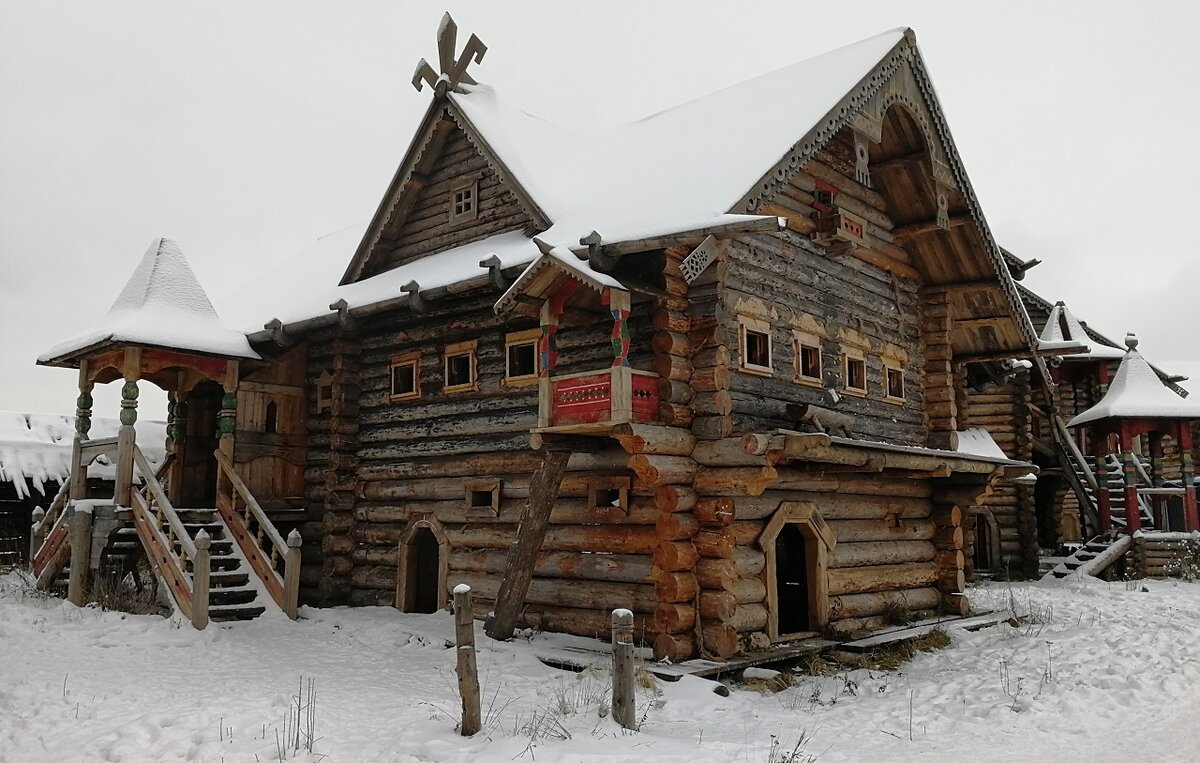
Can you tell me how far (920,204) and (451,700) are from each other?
484 inches

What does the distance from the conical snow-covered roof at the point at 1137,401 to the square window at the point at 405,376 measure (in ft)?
63.6

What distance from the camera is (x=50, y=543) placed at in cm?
1709

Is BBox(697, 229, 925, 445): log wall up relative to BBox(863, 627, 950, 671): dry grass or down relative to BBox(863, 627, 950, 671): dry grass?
up

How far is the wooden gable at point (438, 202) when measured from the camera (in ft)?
55.6

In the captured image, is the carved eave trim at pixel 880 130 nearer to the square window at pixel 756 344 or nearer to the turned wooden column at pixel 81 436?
the square window at pixel 756 344

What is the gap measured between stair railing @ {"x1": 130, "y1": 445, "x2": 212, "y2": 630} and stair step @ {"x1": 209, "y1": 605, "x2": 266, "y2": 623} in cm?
46

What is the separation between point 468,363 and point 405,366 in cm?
170

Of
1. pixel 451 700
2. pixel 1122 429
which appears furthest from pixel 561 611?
pixel 1122 429

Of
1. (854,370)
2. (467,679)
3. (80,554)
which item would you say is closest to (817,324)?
(854,370)

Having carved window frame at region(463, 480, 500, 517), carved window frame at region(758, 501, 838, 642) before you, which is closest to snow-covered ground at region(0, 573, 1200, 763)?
carved window frame at region(758, 501, 838, 642)

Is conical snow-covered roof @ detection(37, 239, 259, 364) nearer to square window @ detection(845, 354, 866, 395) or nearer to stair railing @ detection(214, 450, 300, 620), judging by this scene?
stair railing @ detection(214, 450, 300, 620)

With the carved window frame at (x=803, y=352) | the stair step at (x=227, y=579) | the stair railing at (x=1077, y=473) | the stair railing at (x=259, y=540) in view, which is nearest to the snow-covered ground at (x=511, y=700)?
the stair railing at (x=259, y=540)

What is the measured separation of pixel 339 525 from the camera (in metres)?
17.5

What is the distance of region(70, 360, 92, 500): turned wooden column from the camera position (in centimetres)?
1722
